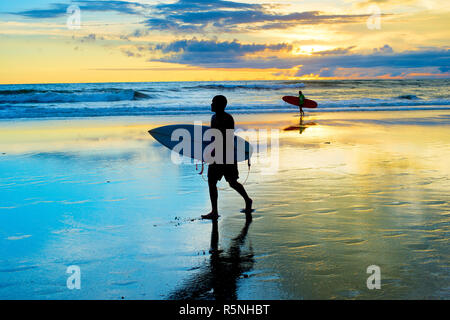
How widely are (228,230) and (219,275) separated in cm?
132

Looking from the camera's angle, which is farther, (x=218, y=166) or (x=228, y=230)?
(x=218, y=166)

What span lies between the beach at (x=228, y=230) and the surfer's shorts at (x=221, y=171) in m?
0.55

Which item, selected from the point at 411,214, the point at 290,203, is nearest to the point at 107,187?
the point at 290,203

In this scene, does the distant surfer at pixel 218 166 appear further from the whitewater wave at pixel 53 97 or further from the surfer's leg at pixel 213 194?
the whitewater wave at pixel 53 97

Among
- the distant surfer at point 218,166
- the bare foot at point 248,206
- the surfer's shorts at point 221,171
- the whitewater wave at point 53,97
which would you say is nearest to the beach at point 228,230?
the bare foot at point 248,206

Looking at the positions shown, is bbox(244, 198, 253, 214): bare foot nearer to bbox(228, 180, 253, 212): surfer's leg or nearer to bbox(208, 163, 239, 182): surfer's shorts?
bbox(228, 180, 253, 212): surfer's leg

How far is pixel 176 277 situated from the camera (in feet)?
12.7

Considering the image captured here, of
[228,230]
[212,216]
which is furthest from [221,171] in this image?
[228,230]

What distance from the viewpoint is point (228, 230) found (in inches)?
205

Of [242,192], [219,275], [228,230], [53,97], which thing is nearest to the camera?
[219,275]

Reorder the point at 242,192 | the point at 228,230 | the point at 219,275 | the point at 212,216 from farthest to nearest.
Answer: the point at 242,192 < the point at 212,216 < the point at 228,230 < the point at 219,275

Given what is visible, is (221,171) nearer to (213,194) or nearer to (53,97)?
(213,194)
